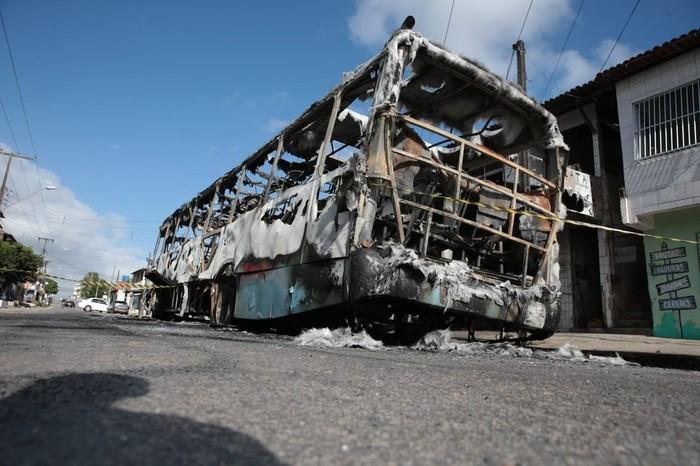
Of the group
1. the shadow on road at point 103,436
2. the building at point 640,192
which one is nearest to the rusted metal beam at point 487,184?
the building at point 640,192

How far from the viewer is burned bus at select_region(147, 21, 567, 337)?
4711 mm

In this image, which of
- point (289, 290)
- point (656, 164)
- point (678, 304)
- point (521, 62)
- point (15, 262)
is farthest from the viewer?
point (15, 262)

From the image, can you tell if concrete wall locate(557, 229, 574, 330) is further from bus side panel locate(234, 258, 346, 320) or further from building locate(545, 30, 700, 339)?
bus side panel locate(234, 258, 346, 320)

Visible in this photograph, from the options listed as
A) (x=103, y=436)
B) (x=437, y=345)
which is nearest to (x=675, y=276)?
(x=437, y=345)

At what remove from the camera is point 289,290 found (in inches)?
221

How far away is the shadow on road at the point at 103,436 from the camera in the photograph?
3.38ft

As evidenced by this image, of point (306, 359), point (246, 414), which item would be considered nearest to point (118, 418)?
point (246, 414)

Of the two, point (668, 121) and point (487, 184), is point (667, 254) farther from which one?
point (487, 184)

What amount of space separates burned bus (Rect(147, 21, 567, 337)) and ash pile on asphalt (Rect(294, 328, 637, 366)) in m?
0.26

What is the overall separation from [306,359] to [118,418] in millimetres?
1899

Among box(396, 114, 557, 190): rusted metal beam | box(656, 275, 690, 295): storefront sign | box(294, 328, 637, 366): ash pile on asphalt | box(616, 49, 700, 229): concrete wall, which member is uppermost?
box(616, 49, 700, 229): concrete wall

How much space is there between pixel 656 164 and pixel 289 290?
8672 millimetres

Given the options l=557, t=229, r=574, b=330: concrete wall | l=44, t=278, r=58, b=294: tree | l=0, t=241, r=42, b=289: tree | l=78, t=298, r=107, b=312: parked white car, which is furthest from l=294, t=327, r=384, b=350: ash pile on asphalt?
l=44, t=278, r=58, b=294: tree

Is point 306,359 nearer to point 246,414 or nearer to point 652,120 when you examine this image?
point 246,414
